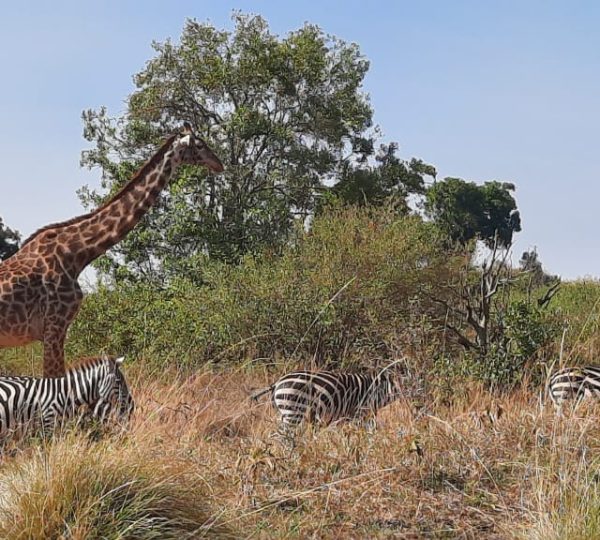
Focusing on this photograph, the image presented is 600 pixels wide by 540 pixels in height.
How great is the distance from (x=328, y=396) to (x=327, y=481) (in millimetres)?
2279

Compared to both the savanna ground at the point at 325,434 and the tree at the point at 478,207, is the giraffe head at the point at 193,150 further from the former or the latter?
the tree at the point at 478,207

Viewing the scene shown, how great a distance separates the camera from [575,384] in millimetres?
8336

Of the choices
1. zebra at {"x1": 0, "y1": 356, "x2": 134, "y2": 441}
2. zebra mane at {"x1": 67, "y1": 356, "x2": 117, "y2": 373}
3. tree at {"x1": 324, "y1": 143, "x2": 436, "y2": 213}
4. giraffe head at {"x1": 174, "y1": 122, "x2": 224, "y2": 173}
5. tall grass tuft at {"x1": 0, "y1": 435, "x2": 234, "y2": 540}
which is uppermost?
tree at {"x1": 324, "y1": 143, "x2": 436, "y2": 213}

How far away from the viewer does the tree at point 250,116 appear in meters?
18.4

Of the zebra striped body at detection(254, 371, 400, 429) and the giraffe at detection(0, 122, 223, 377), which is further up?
the giraffe at detection(0, 122, 223, 377)

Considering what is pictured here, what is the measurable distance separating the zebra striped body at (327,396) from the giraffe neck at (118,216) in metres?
2.09

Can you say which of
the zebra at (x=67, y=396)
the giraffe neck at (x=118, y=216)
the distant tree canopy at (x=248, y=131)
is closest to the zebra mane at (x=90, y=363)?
the zebra at (x=67, y=396)

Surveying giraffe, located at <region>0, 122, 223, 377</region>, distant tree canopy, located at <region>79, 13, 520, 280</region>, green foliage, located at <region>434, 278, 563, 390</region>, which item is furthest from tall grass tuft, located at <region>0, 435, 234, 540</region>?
distant tree canopy, located at <region>79, 13, 520, 280</region>

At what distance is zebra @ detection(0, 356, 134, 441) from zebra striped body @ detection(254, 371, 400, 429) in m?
1.30

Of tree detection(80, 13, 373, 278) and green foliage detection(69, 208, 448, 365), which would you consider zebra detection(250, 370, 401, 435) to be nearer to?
green foliage detection(69, 208, 448, 365)

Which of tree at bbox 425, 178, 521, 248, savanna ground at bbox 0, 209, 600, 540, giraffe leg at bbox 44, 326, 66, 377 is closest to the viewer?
savanna ground at bbox 0, 209, 600, 540

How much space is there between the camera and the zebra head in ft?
25.2

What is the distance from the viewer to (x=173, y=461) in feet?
19.1

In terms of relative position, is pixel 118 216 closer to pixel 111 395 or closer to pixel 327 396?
pixel 111 395
